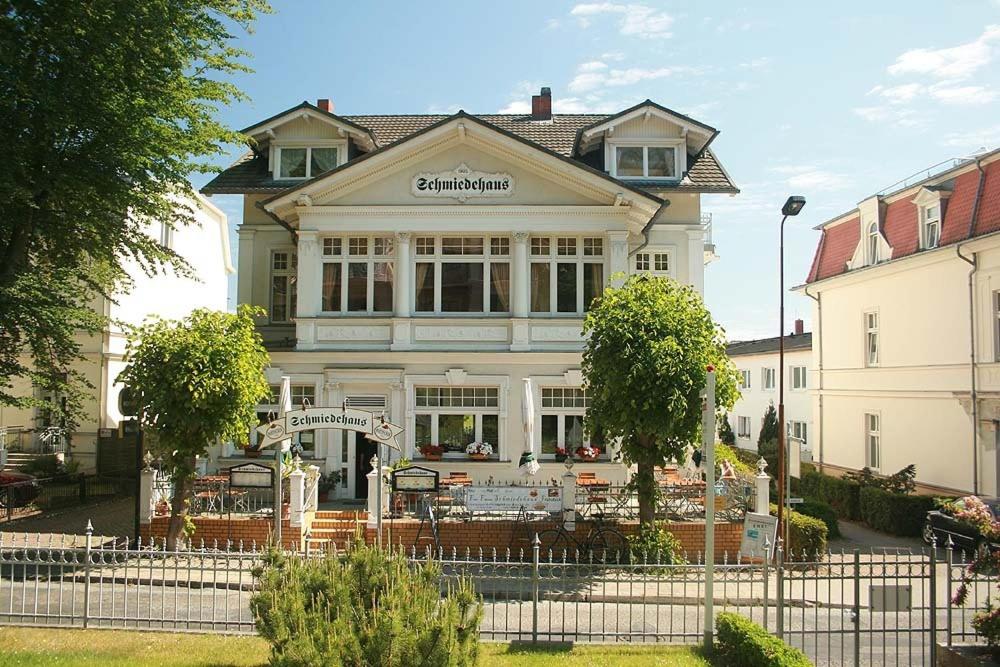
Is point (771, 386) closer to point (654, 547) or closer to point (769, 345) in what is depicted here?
point (769, 345)

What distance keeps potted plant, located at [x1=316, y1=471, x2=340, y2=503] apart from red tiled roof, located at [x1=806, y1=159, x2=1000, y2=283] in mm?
18414

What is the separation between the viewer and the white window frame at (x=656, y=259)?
23.5m

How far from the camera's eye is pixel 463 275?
69.6 ft

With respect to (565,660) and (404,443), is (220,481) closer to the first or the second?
(404,443)

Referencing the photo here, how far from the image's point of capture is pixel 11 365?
609 inches

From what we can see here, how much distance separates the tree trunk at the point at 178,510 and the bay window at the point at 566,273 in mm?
9757

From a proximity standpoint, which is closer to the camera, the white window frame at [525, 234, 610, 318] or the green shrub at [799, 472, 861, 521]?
the white window frame at [525, 234, 610, 318]

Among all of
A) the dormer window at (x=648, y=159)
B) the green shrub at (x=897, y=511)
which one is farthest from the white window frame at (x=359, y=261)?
the green shrub at (x=897, y=511)

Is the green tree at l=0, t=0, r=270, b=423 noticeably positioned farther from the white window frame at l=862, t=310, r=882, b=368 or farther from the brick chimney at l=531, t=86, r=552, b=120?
the white window frame at l=862, t=310, r=882, b=368

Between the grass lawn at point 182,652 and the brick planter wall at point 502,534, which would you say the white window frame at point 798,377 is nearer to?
the brick planter wall at point 502,534

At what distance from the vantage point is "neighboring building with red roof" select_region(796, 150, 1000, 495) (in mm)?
21406

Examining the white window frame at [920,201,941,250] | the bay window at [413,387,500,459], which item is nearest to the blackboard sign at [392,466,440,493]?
the bay window at [413,387,500,459]

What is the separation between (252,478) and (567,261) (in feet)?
32.9

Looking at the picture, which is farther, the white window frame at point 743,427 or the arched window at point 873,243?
the white window frame at point 743,427
